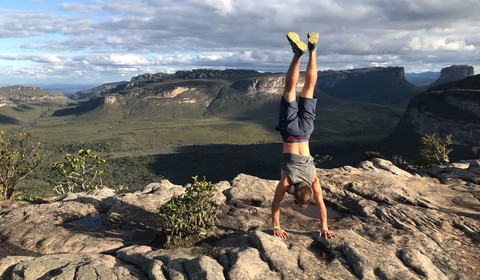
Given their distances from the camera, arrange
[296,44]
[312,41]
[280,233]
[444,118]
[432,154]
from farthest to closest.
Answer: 1. [444,118]
2. [432,154]
3. [280,233]
4. [312,41]
5. [296,44]

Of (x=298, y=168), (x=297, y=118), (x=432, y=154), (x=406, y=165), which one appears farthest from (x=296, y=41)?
(x=432, y=154)

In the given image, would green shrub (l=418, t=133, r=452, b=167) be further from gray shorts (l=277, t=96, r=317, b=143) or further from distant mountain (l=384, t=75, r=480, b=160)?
distant mountain (l=384, t=75, r=480, b=160)

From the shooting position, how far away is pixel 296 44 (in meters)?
10.8

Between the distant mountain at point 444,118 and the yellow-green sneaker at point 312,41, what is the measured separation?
13601 centimetres

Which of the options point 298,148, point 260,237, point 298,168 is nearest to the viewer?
point 298,168

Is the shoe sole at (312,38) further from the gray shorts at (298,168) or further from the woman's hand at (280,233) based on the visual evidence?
the woman's hand at (280,233)

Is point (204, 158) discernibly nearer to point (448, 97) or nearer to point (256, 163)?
point (256, 163)

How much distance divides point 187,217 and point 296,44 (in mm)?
7826

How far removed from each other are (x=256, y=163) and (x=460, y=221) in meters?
166

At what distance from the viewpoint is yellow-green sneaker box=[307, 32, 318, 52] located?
11.2m

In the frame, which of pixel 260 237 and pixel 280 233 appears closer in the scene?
pixel 260 237

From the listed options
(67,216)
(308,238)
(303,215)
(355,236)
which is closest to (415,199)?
(303,215)

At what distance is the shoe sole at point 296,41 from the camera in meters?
10.7

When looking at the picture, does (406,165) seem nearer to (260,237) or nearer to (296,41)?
(260,237)
